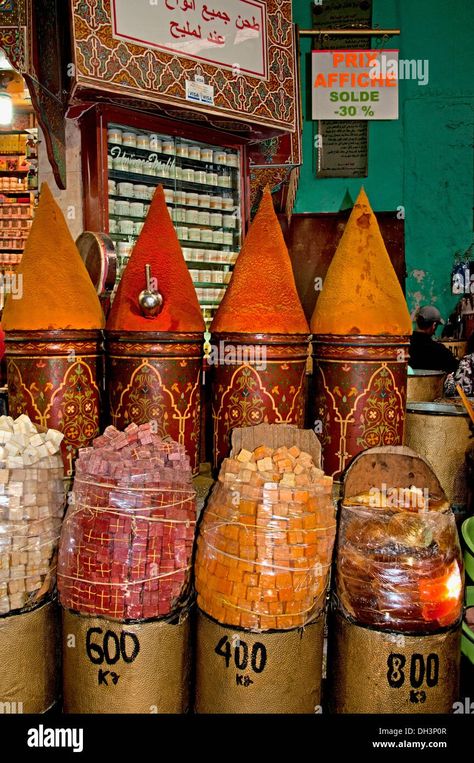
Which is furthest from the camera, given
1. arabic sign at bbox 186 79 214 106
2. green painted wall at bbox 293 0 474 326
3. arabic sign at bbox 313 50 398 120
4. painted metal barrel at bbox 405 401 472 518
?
green painted wall at bbox 293 0 474 326

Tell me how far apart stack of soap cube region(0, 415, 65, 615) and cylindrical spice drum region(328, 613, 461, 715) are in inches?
35.4

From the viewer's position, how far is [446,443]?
2.36m

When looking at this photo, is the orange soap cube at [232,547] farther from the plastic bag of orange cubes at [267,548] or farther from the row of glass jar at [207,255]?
the row of glass jar at [207,255]

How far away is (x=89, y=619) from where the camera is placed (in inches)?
64.3

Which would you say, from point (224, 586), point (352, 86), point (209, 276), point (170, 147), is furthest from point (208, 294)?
point (224, 586)

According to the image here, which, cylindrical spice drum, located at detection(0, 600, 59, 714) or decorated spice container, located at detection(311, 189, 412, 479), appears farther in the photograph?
decorated spice container, located at detection(311, 189, 412, 479)

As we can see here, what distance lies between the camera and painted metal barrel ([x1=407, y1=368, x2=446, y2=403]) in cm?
287

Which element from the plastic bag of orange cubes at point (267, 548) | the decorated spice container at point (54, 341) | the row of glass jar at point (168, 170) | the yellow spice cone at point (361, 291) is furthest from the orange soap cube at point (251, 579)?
the row of glass jar at point (168, 170)

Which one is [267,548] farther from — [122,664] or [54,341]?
[54,341]

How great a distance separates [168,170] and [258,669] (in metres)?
4.02

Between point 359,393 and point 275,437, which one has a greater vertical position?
point 359,393

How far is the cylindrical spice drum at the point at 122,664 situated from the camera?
159 cm

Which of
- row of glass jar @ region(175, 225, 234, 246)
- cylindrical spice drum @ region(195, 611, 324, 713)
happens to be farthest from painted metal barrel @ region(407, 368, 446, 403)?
row of glass jar @ region(175, 225, 234, 246)

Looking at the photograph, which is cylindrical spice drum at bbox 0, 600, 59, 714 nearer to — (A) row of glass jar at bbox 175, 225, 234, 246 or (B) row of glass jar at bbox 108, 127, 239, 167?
(B) row of glass jar at bbox 108, 127, 239, 167
